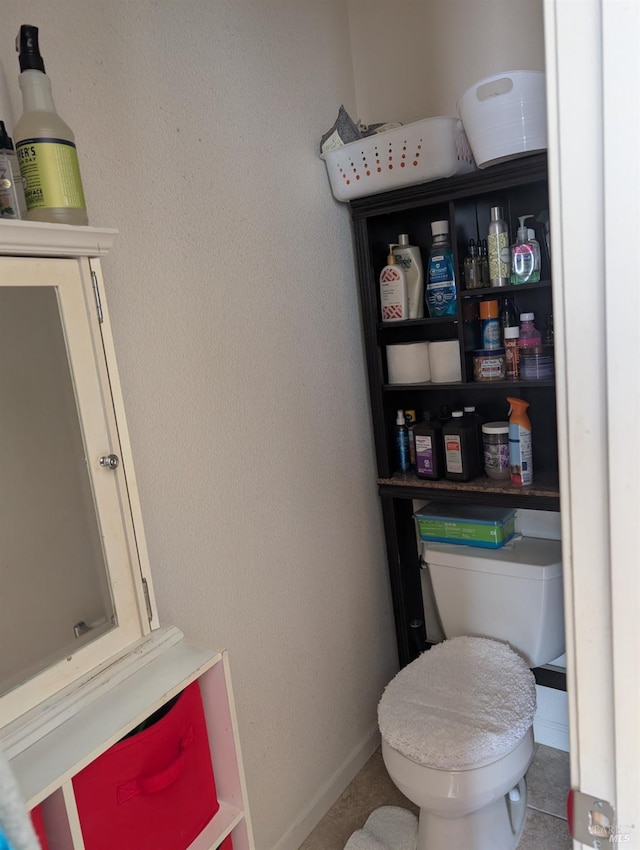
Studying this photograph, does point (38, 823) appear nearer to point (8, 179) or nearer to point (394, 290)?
point (8, 179)

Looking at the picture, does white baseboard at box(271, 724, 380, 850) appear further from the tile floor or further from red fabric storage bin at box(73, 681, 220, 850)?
red fabric storage bin at box(73, 681, 220, 850)

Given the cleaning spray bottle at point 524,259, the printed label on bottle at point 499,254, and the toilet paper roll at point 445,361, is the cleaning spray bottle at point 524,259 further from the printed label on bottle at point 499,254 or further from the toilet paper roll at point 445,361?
the toilet paper roll at point 445,361

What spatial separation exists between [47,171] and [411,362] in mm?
1152

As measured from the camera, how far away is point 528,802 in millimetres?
1684

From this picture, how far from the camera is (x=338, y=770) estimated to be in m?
1.74

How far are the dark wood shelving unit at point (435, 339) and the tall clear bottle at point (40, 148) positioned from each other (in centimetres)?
100

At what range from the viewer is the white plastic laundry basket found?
4.36 ft

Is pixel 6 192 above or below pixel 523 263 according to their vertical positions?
above

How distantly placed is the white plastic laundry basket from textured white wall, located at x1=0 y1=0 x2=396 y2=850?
44cm

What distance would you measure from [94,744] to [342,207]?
147 centimetres


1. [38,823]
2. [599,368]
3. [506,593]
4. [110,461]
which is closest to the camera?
A: [599,368]

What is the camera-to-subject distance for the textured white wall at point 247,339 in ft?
3.67

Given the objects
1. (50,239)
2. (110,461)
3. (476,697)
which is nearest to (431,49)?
(50,239)

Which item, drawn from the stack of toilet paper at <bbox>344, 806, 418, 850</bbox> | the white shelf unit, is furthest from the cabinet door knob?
the stack of toilet paper at <bbox>344, 806, 418, 850</bbox>
